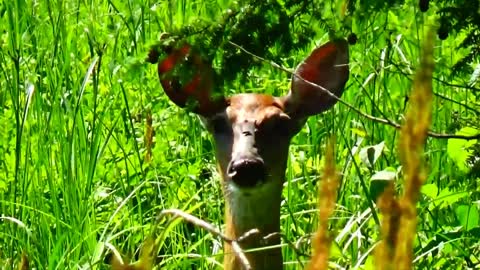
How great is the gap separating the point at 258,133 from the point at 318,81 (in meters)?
0.29

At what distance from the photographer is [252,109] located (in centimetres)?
421

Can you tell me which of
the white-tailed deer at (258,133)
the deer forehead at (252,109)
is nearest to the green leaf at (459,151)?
the white-tailed deer at (258,133)

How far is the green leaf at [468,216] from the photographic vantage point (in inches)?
151

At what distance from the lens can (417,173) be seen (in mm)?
972

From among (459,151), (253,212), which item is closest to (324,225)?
(459,151)

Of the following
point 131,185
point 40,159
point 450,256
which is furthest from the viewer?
point 131,185

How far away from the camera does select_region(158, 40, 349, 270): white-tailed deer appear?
12.4 feet

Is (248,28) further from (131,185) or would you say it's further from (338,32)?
(131,185)

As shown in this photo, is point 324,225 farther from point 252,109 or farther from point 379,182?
point 252,109

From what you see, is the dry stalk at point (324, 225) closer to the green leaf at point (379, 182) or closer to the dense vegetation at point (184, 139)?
the dense vegetation at point (184, 139)

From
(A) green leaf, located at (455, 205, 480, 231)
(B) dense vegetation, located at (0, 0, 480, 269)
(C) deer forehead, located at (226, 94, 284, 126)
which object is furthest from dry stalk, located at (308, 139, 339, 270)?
(C) deer forehead, located at (226, 94, 284, 126)

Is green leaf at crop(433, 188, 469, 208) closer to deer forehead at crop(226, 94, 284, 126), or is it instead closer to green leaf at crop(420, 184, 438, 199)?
green leaf at crop(420, 184, 438, 199)

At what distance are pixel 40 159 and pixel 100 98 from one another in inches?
35.6

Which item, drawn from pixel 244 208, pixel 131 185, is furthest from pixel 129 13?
pixel 244 208
